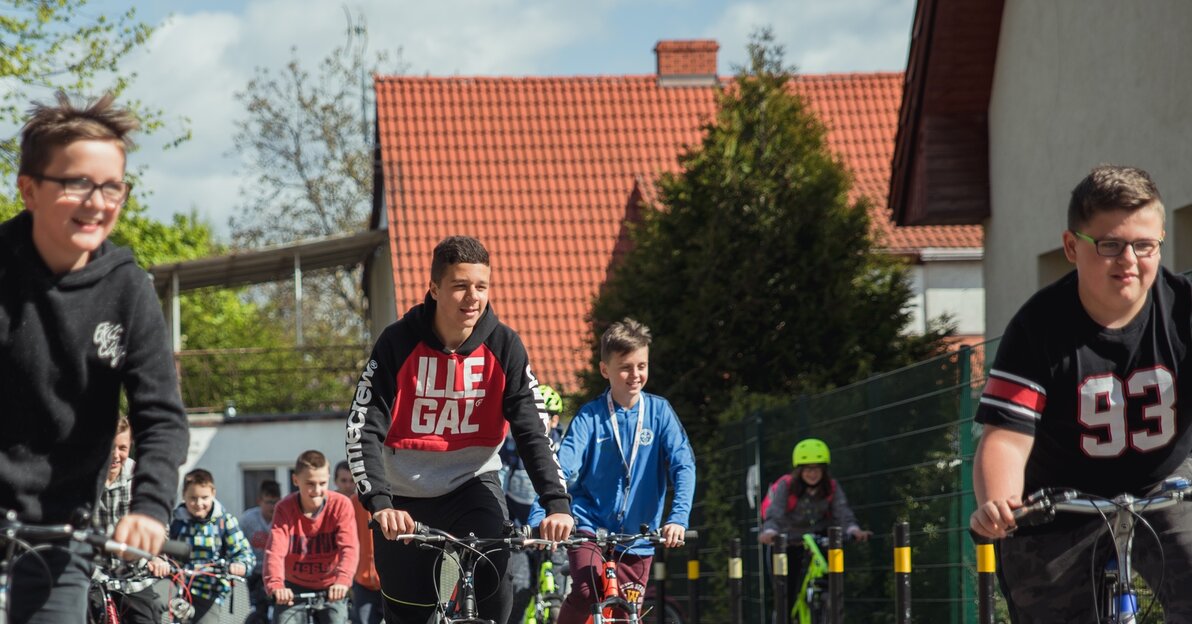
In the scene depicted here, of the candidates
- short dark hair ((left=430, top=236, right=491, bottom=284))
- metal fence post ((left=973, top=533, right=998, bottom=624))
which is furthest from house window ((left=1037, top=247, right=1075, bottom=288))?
short dark hair ((left=430, top=236, right=491, bottom=284))

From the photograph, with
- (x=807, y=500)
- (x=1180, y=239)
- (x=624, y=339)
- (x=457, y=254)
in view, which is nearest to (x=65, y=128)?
(x=457, y=254)

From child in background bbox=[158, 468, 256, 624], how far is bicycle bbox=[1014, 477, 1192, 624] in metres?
8.67

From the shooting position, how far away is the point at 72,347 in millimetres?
4824

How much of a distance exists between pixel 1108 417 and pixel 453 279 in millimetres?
3346

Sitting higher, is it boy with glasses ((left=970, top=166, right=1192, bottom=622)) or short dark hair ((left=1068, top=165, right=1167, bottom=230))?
short dark hair ((left=1068, top=165, right=1167, bottom=230))

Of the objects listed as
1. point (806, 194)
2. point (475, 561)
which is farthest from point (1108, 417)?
point (806, 194)

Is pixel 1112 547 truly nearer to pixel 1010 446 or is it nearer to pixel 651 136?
pixel 1010 446

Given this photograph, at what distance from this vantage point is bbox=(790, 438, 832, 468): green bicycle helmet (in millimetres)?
14438

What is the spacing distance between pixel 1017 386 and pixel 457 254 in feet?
10.4

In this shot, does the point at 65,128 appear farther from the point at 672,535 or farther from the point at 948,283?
the point at 948,283

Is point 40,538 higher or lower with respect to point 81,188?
lower

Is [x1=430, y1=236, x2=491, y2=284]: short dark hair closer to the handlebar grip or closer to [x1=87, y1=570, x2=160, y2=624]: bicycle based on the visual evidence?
[x1=87, y1=570, x2=160, y2=624]: bicycle

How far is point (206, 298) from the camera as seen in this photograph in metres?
66.3

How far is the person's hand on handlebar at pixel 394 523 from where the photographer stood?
24.0 ft
